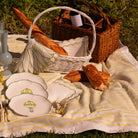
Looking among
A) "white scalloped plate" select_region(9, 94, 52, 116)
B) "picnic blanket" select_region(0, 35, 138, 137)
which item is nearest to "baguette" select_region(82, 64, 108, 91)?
"picnic blanket" select_region(0, 35, 138, 137)

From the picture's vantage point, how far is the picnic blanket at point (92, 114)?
1992 millimetres

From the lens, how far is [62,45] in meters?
2.92

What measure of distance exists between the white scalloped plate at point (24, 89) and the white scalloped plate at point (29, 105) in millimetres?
93

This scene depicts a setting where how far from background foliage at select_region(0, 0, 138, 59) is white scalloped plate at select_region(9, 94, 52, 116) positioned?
1.80 meters

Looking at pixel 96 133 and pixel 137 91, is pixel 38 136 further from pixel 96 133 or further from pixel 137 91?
pixel 137 91

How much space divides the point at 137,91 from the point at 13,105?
3.53ft

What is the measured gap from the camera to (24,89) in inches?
92.0

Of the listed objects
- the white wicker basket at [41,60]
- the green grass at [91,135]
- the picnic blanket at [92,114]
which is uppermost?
the white wicker basket at [41,60]

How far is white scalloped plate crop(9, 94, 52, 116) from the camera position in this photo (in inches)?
83.6

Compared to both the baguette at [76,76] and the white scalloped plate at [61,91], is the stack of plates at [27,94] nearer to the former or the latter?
the white scalloped plate at [61,91]

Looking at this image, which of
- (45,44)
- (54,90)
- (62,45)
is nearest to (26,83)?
(54,90)

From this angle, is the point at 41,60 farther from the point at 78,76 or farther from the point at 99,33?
the point at 99,33

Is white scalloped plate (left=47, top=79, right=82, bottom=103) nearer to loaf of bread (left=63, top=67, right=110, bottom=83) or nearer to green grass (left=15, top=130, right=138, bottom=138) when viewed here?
loaf of bread (left=63, top=67, right=110, bottom=83)

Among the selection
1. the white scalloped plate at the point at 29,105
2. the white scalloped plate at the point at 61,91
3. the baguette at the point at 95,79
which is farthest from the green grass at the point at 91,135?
the baguette at the point at 95,79
